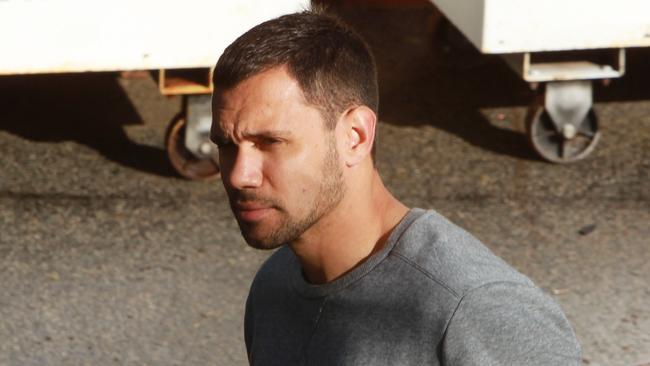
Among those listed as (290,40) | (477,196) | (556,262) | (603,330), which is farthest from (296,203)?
(477,196)

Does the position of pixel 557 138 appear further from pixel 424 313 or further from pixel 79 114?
pixel 424 313

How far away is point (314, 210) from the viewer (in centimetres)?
248

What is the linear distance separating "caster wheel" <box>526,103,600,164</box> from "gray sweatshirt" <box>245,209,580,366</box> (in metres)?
4.37

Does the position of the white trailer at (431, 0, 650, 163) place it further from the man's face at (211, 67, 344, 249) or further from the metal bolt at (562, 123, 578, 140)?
the man's face at (211, 67, 344, 249)

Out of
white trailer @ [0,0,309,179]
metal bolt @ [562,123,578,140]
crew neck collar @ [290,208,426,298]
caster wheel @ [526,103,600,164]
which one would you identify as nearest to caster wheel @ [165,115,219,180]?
white trailer @ [0,0,309,179]

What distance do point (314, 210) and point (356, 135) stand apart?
0.49 ft

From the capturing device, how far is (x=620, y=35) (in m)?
6.46

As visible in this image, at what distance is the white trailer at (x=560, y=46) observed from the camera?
638cm

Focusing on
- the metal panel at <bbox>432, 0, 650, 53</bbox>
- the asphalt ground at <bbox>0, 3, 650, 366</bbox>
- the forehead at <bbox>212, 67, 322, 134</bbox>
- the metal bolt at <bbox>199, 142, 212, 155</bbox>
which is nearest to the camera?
the forehead at <bbox>212, 67, 322, 134</bbox>

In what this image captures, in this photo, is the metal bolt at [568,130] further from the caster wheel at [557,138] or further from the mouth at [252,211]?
the mouth at [252,211]

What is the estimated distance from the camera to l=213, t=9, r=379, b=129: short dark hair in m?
2.46

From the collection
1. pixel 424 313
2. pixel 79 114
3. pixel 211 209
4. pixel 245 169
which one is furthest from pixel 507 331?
pixel 79 114

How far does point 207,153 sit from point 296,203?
417cm

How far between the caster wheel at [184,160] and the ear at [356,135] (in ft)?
13.6
